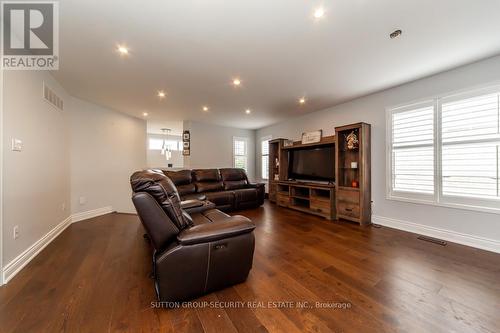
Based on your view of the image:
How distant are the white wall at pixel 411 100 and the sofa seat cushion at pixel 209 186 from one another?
300 cm

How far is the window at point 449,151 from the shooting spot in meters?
2.44

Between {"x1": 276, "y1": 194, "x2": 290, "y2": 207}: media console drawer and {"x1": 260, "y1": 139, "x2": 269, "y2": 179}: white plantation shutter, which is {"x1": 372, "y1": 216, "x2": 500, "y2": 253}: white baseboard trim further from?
{"x1": 260, "y1": 139, "x2": 269, "y2": 179}: white plantation shutter

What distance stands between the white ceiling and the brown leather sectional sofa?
2042 mm

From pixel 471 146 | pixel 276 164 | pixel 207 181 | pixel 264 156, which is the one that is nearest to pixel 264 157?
pixel 264 156

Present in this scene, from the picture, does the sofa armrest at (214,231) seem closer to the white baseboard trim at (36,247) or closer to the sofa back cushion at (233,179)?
the white baseboard trim at (36,247)

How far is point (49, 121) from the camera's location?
279 centimetres

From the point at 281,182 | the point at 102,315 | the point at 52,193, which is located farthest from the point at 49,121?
the point at 281,182

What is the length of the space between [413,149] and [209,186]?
4218 mm

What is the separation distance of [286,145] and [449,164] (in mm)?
3247

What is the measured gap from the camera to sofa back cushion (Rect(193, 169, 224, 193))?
4.76 meters

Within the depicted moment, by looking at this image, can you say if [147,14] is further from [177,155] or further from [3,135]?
[177,155]

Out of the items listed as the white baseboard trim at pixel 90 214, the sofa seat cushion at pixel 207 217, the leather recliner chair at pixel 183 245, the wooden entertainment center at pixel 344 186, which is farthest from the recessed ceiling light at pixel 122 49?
the wooden entertainment center at pixel 344 186

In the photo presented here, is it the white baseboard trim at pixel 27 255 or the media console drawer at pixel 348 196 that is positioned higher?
the media console drawer at pixel 348 196

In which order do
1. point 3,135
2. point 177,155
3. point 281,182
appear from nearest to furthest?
1. point 3,135
2. point 281,182
3. point 177,155
